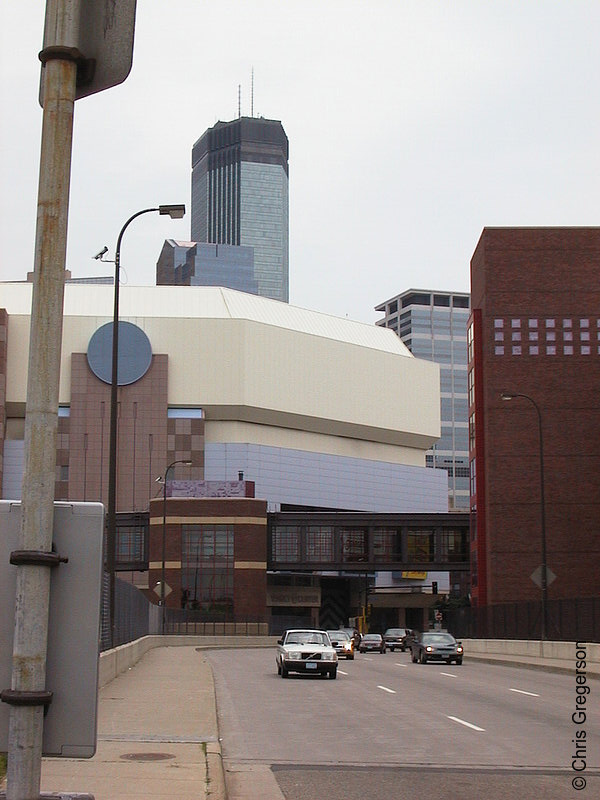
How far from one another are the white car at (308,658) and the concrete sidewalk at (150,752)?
21.4ft

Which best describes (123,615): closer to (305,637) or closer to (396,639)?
(305,637)

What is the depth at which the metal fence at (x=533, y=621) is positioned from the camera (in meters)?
48.2

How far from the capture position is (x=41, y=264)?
4598mm

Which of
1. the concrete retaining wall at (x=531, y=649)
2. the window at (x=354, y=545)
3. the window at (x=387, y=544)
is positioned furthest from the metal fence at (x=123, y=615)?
the window at (x=387, y=544)

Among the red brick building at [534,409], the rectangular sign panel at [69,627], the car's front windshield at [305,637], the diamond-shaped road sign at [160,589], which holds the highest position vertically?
the red brick building at [534,409]

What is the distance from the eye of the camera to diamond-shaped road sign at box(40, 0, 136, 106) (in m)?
4.66

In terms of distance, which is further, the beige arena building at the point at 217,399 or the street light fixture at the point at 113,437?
the beige arena building at the point at 217,399

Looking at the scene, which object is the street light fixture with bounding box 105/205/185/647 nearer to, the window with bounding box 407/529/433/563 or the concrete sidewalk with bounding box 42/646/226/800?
the concrete sidewalk with bounding box 42/646/226/800

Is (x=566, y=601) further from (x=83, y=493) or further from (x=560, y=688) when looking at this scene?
(x=83, y=493)

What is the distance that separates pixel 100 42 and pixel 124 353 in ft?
398

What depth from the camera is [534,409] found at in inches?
3189

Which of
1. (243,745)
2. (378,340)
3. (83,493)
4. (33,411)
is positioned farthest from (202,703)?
(378,340)

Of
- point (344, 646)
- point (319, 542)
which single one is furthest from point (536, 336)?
point (319, 542)

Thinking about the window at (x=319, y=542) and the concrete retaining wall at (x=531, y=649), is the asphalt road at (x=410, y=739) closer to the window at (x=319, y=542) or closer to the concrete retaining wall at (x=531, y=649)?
the concrete retaining wall at (x=531, y=649)
